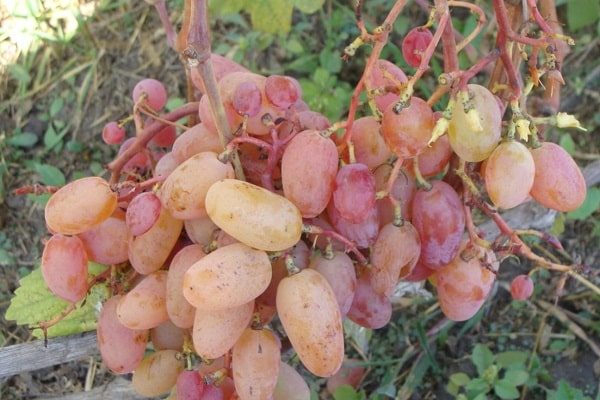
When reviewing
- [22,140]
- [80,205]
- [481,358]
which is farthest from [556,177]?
[22,140]

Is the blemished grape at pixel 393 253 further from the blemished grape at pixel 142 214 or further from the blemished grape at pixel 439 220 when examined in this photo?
the blemished grape at pixel 142 214

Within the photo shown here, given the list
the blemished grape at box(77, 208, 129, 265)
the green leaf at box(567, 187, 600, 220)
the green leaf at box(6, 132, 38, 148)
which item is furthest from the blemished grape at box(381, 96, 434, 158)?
the green leaf at box(6, 132, 38, 148)

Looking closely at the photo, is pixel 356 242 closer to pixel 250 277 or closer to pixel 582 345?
pixel 250 277

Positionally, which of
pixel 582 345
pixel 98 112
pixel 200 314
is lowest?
pixel 582 345

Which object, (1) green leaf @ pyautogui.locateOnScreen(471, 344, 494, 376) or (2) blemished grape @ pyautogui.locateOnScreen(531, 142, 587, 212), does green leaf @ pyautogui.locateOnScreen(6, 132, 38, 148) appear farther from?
(2) blemished grape @ pyautogui.locateOnScreen(531, 142, 587, 212)

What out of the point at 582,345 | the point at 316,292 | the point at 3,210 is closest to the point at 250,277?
the point at 316,292

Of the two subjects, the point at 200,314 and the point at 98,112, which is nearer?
the point at 200,314
